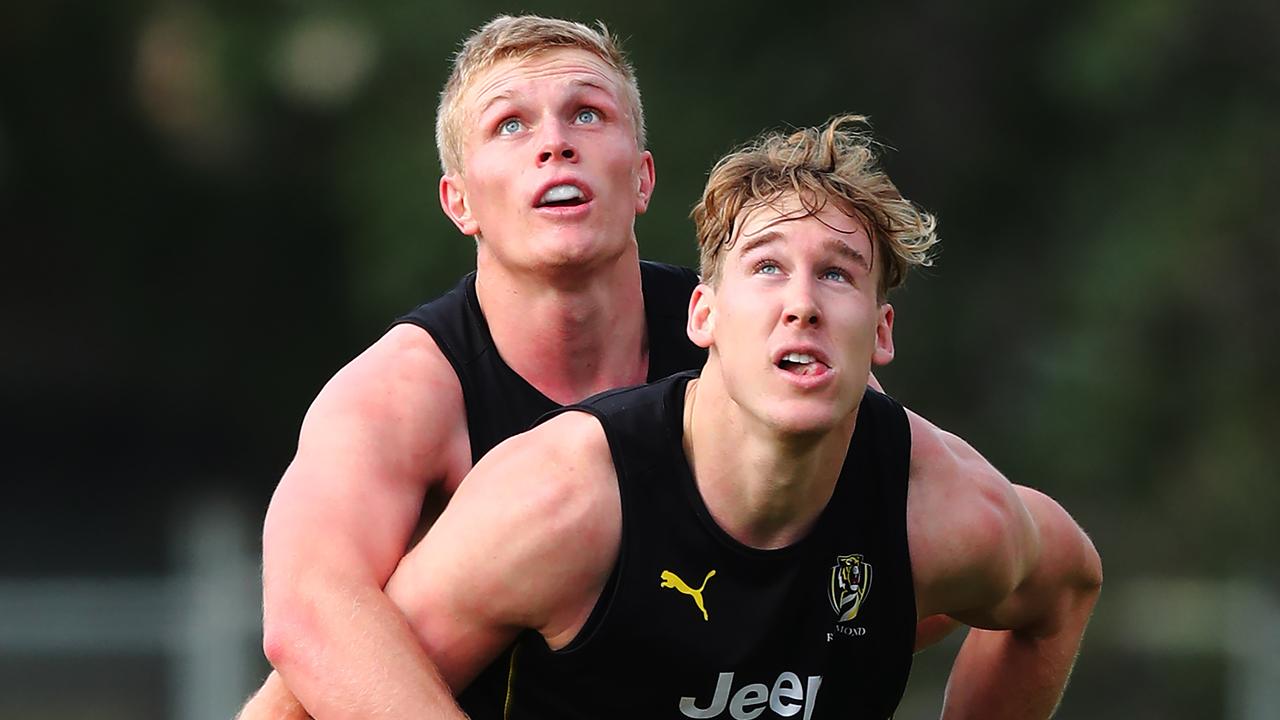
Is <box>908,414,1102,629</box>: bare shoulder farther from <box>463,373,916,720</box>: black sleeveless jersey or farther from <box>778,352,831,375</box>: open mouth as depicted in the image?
<box>778,352,831,375</box>: open mouth

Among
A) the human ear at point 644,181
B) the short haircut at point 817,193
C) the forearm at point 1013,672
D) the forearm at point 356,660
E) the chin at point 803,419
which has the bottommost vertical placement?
the forearm at point 356,660

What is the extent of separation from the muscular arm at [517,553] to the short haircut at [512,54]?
1.19 m

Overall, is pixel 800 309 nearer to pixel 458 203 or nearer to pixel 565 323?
pixel 565 323

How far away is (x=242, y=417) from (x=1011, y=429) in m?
6.42

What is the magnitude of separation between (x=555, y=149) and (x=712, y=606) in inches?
50.3

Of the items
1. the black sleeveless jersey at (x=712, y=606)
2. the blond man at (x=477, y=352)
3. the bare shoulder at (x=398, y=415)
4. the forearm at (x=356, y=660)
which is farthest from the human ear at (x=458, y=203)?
the forearm at (x=356, y=660)

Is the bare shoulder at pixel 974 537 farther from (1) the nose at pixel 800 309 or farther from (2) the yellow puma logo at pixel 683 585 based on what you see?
(1) the nose at pixel 800 309

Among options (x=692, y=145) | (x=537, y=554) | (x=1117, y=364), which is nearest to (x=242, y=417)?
(x=692, y=145)

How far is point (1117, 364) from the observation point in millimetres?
14812

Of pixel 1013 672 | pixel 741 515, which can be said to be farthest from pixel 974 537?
pixel 1013 672

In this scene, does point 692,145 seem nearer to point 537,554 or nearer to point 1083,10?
point 1083,10

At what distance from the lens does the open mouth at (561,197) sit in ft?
17.2

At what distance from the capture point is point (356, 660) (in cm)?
464

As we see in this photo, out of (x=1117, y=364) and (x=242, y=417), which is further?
(x=242, y=417)
